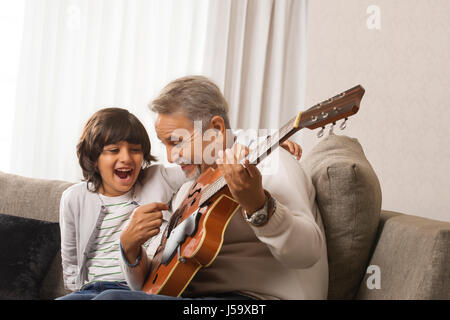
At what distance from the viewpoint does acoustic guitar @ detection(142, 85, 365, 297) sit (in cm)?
96

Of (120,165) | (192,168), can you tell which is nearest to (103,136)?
(120,165)

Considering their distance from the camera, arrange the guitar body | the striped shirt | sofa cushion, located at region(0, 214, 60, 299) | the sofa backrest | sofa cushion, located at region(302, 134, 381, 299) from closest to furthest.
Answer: the guitar body < sofa cushion, located at region(302, 134, 381, 299) < the striped shirt < sofa cushion, located at region(0, 214, 60, 299) < the sofa backrest

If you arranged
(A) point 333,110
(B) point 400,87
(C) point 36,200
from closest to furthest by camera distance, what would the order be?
(A) point 333,110 → (C) point 36,200 → (B) point 400,87

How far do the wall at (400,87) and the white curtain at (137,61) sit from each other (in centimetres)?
80

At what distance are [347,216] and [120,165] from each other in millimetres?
899

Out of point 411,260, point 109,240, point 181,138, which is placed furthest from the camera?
point 109,240

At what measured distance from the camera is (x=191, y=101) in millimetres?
1429

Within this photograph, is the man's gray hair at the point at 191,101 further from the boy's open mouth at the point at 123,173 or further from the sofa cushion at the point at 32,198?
the sofa cushion at the point at 32,198

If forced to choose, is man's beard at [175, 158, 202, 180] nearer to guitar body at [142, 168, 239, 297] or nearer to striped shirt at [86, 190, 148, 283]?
guitar body at [142, 168, 239, 297]

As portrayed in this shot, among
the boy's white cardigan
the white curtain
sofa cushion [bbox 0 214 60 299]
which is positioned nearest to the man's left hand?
the boy's white cardigan

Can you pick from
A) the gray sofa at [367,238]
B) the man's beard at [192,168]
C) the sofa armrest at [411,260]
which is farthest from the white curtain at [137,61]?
the sofa armrest at [411,260]

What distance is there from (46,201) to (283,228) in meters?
1.50

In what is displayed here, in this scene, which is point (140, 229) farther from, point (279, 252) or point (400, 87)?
point (400, 87)

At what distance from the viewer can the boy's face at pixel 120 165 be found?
181 centimetres
